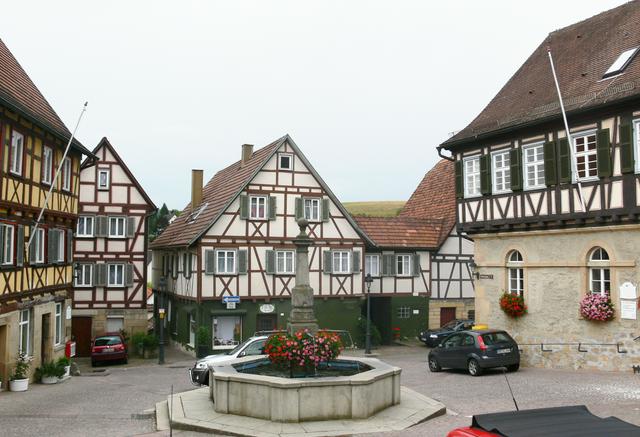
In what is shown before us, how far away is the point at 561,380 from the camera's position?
17953 mm

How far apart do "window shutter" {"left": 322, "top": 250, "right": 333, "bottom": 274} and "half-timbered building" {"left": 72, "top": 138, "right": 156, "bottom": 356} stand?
9467 mm

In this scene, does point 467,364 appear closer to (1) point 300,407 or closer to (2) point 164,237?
(1) point 300,407

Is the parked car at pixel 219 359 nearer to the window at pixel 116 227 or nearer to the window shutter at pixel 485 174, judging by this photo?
the window shutter at pixel 485 174

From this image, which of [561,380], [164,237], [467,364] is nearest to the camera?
[561,380]

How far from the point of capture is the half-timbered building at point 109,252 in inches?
1336

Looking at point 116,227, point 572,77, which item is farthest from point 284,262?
point 572,77

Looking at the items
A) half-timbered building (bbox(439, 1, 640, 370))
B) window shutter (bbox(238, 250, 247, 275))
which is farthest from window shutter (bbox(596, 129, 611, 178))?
window shutter (bbox(238, 250, 247, 275))

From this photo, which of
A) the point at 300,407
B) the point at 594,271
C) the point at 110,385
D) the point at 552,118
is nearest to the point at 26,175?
the point at 110,385

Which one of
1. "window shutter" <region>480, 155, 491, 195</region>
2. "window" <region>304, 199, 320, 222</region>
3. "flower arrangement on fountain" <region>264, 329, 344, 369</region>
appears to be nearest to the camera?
"flower arrangement on fountain" <region>264, 329, 344, 369</region>

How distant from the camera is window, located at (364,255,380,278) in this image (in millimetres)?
35125

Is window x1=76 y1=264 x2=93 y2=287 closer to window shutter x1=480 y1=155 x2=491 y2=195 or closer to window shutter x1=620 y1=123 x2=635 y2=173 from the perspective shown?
window shutter x1=480 y1=155 x2=491 y2=195

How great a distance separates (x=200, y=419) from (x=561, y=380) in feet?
33.4

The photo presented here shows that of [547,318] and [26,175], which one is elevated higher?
[26,175]

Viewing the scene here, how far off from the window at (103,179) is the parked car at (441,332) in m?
18.1
